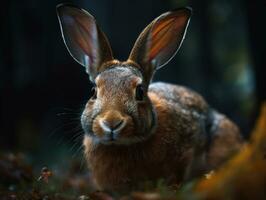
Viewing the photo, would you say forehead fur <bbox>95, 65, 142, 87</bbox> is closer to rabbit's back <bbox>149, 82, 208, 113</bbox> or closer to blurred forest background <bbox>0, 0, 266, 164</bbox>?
rabbit's back <bbox>149, 82, 208, 113</bbox>

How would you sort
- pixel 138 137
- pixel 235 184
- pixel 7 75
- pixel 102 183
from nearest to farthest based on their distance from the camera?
1. pixel 235 184
2. pixel 138 137
3. pixel 102 183
4. pixel 7 75

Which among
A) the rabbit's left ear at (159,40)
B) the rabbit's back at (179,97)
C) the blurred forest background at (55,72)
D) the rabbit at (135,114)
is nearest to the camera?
the rabbit at (135,114)

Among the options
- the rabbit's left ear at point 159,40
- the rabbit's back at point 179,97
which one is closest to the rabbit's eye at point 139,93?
the rabbit's left ear at point 159,40

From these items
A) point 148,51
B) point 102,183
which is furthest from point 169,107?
point 102,183

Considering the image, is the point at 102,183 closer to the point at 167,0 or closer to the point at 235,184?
the point at 235,184

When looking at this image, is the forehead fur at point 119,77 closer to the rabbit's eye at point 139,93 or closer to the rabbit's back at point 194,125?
the rabbit's eye at point 139,93

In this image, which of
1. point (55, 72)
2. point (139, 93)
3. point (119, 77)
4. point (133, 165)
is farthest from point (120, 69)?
point (55, 72)

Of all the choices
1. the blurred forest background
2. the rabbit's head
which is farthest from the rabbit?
the blurred forest background
